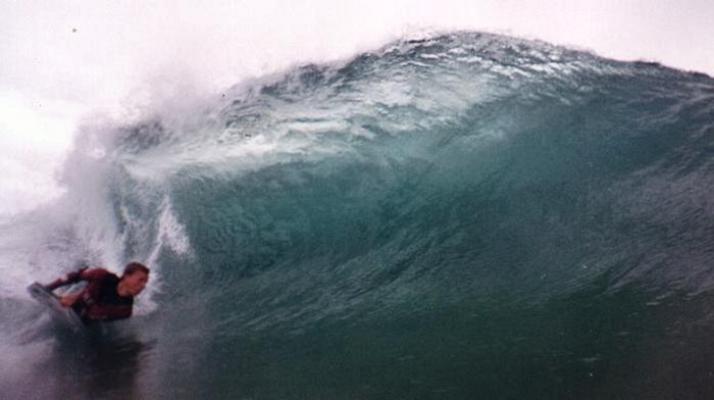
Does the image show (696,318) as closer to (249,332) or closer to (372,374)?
(372,374)

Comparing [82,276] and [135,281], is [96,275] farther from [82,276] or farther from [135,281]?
[135,281]

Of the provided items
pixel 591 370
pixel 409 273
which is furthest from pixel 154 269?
pixel 591 370

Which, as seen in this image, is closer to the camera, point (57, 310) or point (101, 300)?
point (101, 300)

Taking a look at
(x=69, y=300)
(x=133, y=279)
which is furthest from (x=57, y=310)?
(x=133, y=279)

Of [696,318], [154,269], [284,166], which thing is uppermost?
[284,166]

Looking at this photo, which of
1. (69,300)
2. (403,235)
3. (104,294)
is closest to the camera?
(69,300)

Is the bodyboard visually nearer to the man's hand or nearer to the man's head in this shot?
the man's hand
